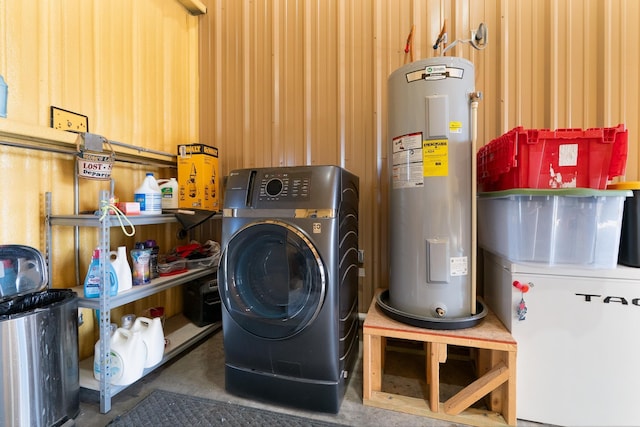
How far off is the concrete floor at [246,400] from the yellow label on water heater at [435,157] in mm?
1210

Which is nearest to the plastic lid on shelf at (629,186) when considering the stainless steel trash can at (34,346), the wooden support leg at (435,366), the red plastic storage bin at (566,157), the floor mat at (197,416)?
the red plastic storage bin at (566,157)

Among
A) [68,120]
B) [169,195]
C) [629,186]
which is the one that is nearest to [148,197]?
[169,195]

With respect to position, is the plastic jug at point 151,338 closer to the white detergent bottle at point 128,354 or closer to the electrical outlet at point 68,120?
the white detergent bottle at point 128,354

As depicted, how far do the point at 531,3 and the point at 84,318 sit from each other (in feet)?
11.7

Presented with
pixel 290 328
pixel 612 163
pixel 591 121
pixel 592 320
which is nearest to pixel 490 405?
pixel 592 320

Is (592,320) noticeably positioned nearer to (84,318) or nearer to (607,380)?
(607,380)

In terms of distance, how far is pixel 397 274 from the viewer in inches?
62.1

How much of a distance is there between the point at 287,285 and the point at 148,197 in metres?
1.03

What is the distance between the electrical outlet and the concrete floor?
4.78 feet

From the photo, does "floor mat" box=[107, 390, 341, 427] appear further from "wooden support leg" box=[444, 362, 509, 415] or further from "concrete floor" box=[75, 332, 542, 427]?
"wooden support leg" box=[444, 362, 509, 415]

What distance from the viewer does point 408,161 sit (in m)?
1.49

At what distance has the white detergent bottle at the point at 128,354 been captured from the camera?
1.48 metres

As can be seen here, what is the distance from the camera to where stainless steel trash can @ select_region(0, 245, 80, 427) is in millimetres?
1148

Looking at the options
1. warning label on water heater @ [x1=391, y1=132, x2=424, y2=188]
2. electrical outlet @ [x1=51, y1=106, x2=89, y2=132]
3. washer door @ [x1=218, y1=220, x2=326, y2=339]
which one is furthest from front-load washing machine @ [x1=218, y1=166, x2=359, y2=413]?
electrical outlet @ [x1=51, y1=106, x2=89, y2=132]
